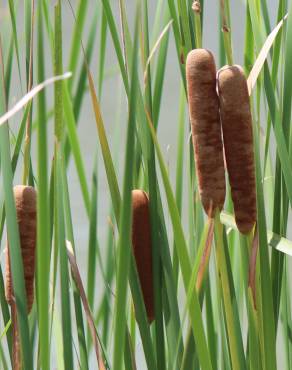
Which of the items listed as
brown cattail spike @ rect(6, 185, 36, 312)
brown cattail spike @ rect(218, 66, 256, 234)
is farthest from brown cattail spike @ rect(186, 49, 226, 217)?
brown cattail spike @ rect(6, 185, 36, 312)

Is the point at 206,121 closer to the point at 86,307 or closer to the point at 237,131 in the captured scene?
the point at 237,131

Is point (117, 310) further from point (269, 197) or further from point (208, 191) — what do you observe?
point (269, 197)

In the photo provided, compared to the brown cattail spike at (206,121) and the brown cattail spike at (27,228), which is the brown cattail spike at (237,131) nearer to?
the brown cattail spike at (206,121)

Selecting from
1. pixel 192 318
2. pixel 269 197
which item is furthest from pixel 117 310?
pixel 269 197

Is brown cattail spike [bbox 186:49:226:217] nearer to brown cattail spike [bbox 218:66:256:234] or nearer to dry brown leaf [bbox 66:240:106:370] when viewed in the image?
brown cattail spike [bbox 218:66:256:234]

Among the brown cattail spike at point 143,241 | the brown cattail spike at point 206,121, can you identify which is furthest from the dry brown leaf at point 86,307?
the brown cattail spike at point 206,121

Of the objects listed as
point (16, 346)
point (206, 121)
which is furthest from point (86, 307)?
point (206, 121)
